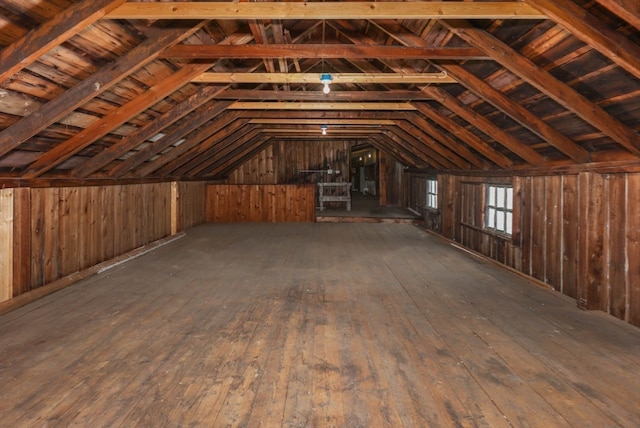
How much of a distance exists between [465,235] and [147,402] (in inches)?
274

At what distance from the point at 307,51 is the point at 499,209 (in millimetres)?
4527

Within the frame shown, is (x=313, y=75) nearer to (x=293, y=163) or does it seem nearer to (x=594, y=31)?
(x=594, y=31)

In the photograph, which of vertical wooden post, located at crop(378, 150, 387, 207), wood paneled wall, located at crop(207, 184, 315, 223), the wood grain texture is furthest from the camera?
vertical wooden post, located at crop(378, 150, 387, 207)

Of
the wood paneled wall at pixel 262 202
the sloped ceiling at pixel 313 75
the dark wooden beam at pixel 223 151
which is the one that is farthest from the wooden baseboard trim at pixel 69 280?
the wood paneled wall at pixel 262 202

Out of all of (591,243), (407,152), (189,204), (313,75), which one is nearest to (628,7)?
(591,243)

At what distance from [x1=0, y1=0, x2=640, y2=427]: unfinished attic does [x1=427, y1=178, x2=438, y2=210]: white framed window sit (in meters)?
2.76

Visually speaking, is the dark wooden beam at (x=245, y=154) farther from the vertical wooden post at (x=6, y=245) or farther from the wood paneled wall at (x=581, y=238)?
the wood paneled wall at (x=581, y=238)

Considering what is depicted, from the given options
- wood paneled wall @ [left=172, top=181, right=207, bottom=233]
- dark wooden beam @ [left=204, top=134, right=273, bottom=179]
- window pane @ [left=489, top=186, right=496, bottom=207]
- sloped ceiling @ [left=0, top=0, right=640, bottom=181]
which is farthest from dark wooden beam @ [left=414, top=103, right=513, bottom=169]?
wood paneled wall @ [left=172, top=181, right=207, bottom=233]

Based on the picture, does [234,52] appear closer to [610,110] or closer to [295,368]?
[295,368]

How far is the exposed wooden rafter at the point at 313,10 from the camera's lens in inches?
113

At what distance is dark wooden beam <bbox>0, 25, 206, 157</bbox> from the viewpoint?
3414mm

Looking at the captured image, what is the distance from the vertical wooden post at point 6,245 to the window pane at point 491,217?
279 inches

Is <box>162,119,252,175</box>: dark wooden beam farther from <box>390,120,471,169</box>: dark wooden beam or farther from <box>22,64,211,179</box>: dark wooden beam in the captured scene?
<box>390,120,471,169</box>: dark wooden beam

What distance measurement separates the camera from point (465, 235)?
7.79 m
